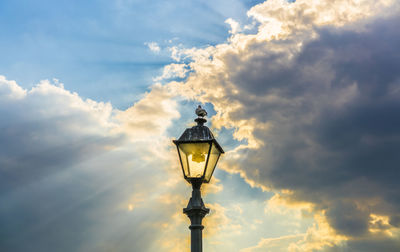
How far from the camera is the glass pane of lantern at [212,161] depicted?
349 inches

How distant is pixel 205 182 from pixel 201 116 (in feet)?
5.65

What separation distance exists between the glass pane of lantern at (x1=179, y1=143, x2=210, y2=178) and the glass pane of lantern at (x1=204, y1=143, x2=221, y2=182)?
135 mm

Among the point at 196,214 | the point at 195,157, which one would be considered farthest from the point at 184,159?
the point at 196,214

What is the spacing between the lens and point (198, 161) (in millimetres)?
8852

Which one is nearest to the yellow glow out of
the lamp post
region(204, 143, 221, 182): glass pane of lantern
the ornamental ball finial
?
the lamp post

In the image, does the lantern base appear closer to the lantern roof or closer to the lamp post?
the lamp post

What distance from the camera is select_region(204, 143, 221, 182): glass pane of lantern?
349 inches

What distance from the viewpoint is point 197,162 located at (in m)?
8.85

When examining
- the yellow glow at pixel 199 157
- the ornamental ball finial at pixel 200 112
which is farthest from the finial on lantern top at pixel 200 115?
the yellow glow at pixel 199 157

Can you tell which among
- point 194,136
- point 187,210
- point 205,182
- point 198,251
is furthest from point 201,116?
point 198,251

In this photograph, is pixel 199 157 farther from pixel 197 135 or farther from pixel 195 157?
pixel 197 135

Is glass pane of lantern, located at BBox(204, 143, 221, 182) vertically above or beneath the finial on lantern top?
beneath

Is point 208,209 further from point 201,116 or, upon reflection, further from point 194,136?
point 201,116

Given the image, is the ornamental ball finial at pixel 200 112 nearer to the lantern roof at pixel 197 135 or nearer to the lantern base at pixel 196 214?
the lantern roof at pixel 197 135
